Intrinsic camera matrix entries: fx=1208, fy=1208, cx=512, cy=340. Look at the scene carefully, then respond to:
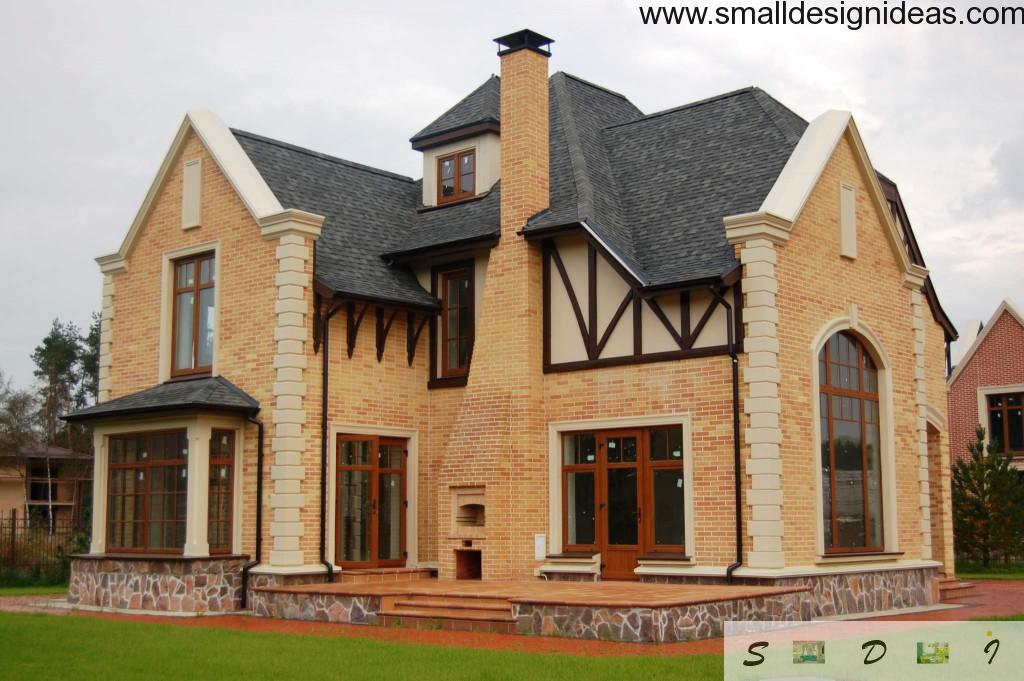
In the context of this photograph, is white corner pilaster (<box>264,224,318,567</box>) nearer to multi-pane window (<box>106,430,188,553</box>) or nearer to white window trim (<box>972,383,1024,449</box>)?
multi-pane window (<box>106,430,188,553</box>)

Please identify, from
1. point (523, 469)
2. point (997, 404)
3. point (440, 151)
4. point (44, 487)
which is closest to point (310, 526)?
point (523, 469)

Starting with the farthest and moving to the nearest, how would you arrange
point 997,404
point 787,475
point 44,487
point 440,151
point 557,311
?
point 44,487
point 997,404
point 440,151
point 557,311
point 787,475

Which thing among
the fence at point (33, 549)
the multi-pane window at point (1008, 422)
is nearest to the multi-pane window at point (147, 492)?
the fence at point (33, 549)

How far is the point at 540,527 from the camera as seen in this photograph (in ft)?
65.4

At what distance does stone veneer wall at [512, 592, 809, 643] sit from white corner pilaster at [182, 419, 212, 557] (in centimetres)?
667

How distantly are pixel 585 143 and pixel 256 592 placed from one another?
10.0 meters

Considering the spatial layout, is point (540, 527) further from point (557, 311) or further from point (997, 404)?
point (997, 404)

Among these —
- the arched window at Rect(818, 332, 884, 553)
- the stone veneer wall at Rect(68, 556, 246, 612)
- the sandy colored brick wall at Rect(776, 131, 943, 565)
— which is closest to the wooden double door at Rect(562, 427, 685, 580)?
the sandy colored brick wall at Rect(776, 131, 943, 565)

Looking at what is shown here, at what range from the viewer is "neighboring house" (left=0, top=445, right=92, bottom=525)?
5056cm

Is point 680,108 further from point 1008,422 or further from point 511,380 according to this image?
point 1008,422

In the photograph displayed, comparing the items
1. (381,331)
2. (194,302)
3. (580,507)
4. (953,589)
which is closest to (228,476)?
(194,302)

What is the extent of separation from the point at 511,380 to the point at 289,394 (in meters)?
3.65

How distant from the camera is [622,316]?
19453 mm

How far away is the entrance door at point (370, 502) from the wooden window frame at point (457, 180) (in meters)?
5.04
